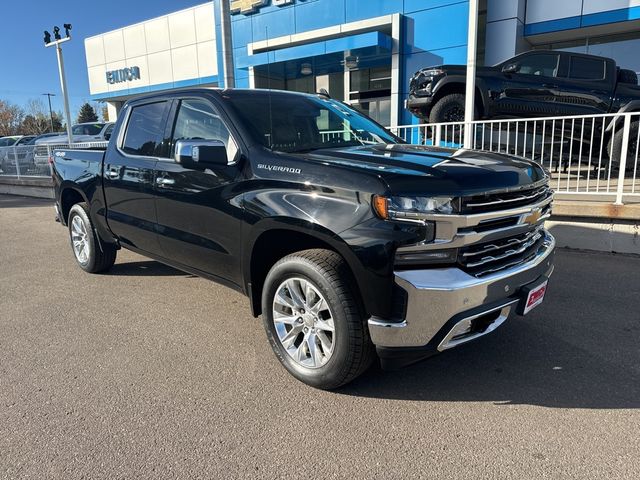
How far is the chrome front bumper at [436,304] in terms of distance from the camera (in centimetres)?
251

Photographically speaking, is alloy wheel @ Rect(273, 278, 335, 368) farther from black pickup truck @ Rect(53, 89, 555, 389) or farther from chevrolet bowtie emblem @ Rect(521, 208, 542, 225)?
chevrolet bowtie emblem @ Rect(521, 208, 542, 225)

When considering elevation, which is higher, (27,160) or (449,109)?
(449,109)

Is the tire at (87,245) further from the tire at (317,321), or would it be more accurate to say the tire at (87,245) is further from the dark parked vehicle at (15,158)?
the dark parked vehicle at (15,158)

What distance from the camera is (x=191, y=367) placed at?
3395 mm

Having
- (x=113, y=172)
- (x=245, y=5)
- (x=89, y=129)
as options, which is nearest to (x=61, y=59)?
(x=89, y=129)

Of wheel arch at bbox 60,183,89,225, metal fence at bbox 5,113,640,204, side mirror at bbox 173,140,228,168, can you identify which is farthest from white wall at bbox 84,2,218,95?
side mirror at bbox 173,140,228,168

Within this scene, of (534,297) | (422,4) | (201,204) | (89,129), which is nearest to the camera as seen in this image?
(534,297)

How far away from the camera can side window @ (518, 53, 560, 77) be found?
8953 millimetres

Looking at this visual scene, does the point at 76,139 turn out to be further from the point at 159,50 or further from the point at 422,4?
the point at 422,4

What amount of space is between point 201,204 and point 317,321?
137 cm

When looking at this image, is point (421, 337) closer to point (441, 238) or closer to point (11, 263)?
point (441, 238)

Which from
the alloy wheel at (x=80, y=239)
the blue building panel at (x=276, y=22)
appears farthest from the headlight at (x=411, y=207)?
the blue building panel at (x=276, y=22)

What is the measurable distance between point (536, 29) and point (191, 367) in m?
15.2

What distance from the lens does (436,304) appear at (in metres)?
2.52
